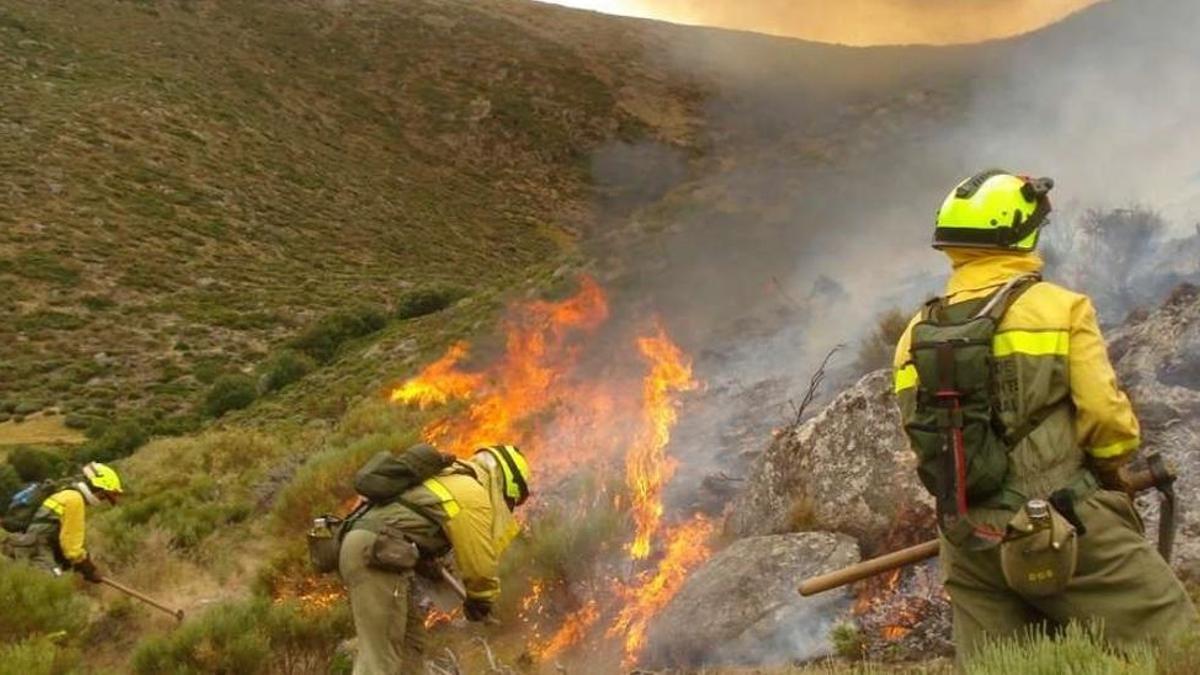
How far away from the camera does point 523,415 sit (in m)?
12.5

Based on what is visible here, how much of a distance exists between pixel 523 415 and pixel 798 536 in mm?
6083

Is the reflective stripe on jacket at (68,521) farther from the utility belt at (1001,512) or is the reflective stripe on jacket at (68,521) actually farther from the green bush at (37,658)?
the utility belt at (1001,512)

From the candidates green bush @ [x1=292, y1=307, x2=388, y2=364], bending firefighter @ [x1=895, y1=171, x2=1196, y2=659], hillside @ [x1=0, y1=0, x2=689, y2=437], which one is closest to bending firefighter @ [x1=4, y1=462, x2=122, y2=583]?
bending firefighter @ [x1=895, y1=171, x2=1196, y2=659]

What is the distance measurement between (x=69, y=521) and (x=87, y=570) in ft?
1.59

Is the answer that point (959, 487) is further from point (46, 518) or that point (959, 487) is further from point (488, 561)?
point (46, 518)

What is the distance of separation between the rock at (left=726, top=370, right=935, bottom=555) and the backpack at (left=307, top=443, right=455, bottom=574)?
3016 mm

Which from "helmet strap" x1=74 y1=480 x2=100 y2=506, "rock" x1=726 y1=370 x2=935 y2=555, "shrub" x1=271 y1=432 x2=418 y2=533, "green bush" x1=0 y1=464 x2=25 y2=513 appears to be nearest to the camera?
"rock" x1=726 y1=370 x2=935 y2=555

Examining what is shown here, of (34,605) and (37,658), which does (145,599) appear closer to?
(34,605)

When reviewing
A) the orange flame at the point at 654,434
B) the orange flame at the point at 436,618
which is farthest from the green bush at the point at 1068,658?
the orange flame at the point at 436,618

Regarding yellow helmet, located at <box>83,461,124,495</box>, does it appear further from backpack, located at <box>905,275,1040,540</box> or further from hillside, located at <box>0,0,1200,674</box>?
backpack, located at <box>905,275,1040,540</box>

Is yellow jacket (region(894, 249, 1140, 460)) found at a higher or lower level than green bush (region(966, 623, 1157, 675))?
higher

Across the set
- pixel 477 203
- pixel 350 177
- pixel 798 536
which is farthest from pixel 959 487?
pixel 477 203

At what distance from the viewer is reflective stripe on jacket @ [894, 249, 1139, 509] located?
295cm

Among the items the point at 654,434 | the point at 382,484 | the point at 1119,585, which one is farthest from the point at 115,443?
the point at 1119,585
